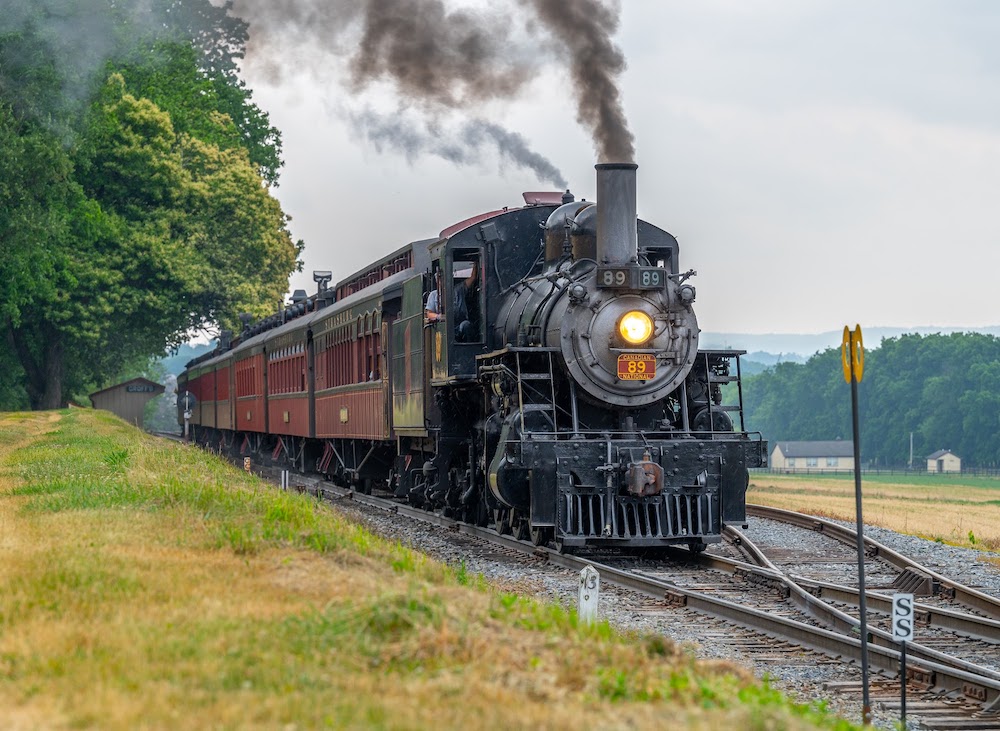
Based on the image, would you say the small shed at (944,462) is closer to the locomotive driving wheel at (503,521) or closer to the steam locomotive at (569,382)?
the steam locomotive at (569,382)

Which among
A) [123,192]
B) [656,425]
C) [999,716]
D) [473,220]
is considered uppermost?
[123,192]

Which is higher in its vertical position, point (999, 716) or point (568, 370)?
point (568, 370)

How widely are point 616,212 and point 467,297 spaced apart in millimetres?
3034

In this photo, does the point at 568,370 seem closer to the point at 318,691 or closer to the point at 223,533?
the point at 223,533

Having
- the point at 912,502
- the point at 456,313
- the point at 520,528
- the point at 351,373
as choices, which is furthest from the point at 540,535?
the point at 912,502

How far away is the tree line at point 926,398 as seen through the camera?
98.2 m

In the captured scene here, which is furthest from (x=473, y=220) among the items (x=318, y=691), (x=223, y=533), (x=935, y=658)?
(x=318, y=691)

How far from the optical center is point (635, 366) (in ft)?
47.0

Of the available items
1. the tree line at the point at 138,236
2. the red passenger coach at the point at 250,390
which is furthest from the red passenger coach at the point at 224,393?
the tree line at the point at 138,236

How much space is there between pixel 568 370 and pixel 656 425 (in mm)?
1503

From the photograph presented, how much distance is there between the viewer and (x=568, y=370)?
14.1 m

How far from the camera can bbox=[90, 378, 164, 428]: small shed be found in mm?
58062

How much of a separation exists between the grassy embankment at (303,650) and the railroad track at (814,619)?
1325mm

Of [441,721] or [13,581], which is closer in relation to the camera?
[441,721]
